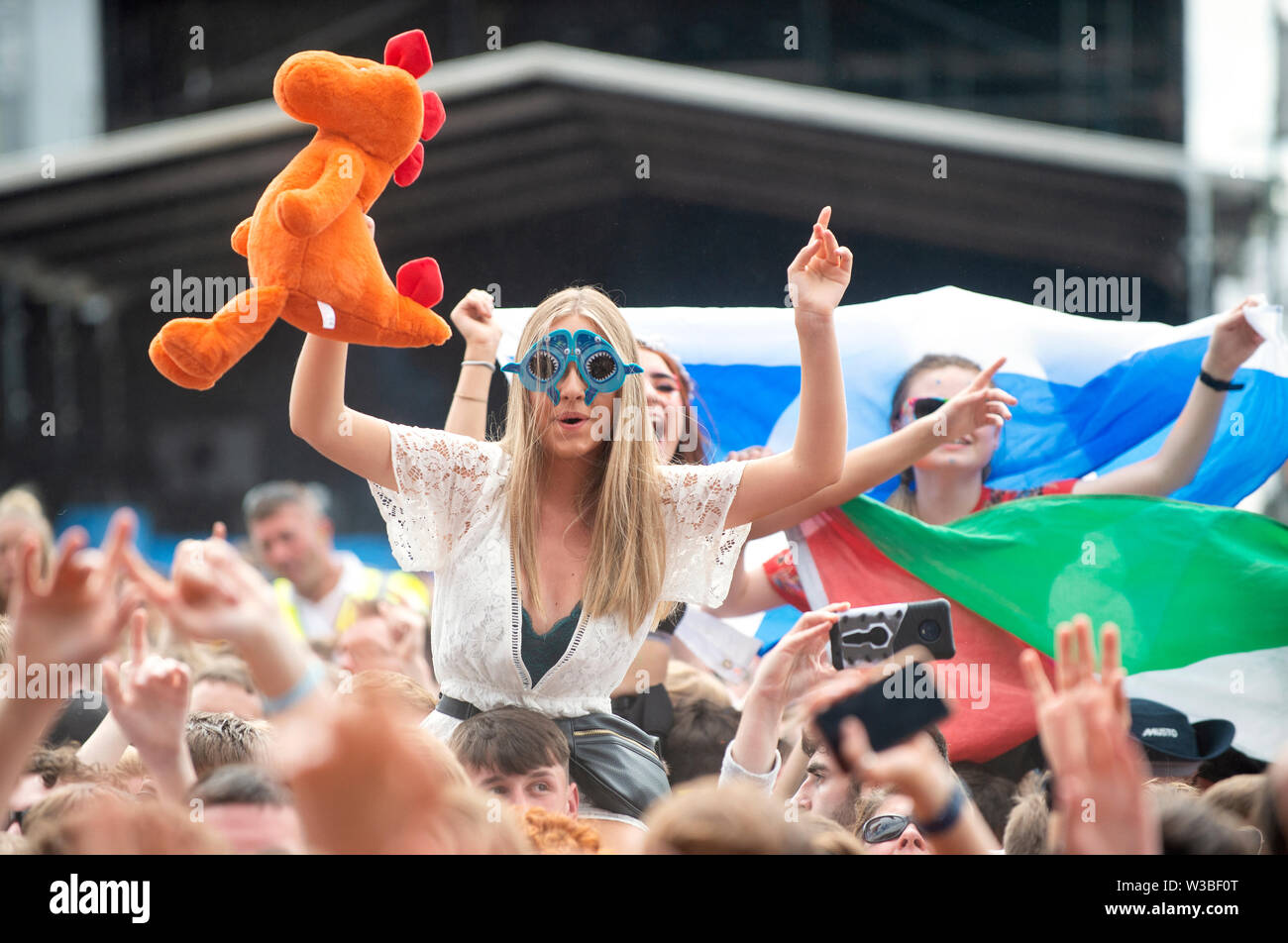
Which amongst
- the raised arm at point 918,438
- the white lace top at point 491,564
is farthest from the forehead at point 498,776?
the raised arm at point 918,438

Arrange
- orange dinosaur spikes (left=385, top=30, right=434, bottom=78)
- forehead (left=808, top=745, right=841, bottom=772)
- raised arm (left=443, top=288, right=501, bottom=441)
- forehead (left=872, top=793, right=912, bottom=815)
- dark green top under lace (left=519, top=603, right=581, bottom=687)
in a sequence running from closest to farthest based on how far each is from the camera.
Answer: orange dinosaur spikes (left=385, top=30, right=434, bottom=78) → dark green top under lace (left=519, top=603, right=581, bottom=687) → forehead (left=872, top=793, right=912, bottom=815) → forehead (left=808, top=745, right=841, bottom=772) → raised arm (left=443, top=288, right=501, bottom=441)

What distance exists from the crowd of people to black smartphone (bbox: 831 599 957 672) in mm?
31

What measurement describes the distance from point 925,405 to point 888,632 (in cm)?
81

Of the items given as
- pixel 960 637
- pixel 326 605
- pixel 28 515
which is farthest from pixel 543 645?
pixel 326 605

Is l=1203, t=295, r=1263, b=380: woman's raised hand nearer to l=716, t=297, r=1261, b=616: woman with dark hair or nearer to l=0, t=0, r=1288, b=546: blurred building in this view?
l=716, t=297, r=1261, b=616: woman with dark hair

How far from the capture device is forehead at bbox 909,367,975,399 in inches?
123

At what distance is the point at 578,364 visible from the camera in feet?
7.47

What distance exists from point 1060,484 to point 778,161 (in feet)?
7.10

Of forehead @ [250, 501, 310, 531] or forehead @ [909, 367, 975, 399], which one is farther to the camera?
forehead @ [250, 501, 310, 531]

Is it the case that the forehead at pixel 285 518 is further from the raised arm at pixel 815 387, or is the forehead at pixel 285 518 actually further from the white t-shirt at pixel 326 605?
the raised arm at pixel 815 387

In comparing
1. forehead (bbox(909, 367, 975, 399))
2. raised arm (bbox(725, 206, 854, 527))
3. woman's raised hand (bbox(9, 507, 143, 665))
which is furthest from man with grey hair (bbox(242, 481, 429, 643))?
woman's raised hand (bbox(9, 507, 143, 665))

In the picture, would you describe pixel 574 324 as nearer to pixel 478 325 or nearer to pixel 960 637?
pixel 478 325

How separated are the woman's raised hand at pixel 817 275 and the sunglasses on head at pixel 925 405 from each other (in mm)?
926

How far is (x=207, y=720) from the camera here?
2.36m
